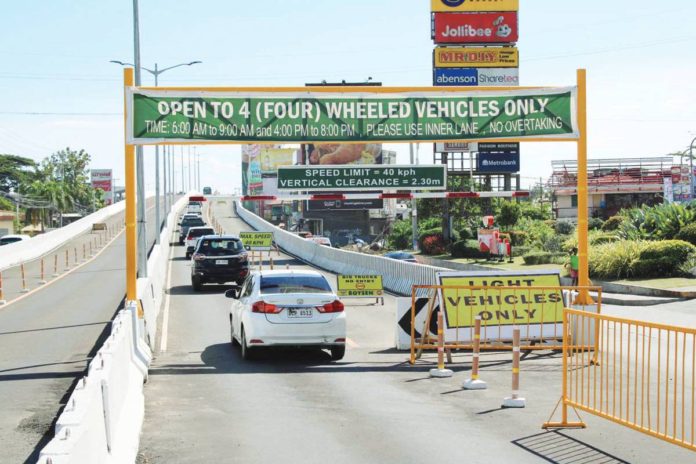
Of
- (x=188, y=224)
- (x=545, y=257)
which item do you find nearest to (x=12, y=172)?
(x=188, y=224)

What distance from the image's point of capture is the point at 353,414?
11.0m

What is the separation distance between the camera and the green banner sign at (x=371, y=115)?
16703mm

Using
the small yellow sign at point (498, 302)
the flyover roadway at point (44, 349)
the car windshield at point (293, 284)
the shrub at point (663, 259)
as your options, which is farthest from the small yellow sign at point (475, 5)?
the car windshield at point (293, 284)

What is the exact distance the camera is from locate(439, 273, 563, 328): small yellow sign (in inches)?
637

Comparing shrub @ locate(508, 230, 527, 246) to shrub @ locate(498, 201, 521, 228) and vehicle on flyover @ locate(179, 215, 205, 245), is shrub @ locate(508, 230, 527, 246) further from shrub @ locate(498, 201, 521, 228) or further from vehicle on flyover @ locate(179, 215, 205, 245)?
vehicle on flyover @ locate(179, 215, 205, 245)

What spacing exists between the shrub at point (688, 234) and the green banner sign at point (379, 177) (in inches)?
528

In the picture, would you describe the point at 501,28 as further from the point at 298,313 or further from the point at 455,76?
the point at 298,313

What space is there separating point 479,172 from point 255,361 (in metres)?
44.7

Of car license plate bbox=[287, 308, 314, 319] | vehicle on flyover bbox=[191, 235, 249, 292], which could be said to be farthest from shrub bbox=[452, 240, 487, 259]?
car license plate bbox=[287, 308, 314, 319]

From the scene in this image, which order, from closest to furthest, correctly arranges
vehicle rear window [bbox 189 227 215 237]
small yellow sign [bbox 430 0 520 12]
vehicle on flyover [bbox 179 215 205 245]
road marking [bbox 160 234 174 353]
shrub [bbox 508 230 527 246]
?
road marking [bbox 160 234 174 353]
vehicle rear window [bbox 189 227 215 237]
shrub [bbox 508 230 527 246]
small yellow sign [bbox 430 0 520 12]
vehicle on flyover [bbox 179 215 205 245]

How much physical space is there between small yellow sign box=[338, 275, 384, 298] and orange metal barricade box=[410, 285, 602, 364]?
32.9 feet

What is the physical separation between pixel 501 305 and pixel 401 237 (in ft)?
188

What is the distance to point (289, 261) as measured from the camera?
48.6 m

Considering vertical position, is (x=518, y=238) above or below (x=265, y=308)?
below
